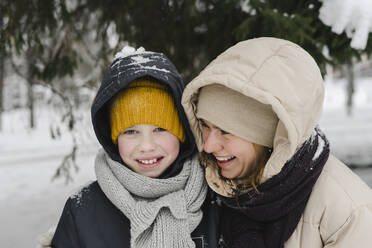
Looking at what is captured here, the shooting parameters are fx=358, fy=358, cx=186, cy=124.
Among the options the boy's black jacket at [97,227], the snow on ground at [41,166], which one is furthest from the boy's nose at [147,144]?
the snow on ground at [41,166]

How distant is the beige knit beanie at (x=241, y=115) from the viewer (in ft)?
5.32

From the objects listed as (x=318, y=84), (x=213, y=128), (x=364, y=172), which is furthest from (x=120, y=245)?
(x=364, y=172)

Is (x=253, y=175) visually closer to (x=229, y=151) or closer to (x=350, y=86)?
(x=229, y=151)

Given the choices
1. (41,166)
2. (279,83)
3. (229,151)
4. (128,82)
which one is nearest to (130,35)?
(128,82)

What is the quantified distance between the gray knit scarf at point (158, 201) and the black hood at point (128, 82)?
0.12 metres

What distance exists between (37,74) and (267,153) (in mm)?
2974

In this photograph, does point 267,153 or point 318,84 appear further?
point 267,153

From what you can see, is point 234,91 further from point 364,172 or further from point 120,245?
point 364,172

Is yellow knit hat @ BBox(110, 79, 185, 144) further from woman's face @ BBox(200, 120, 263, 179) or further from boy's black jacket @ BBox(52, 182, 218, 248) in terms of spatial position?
boy's black jacket @ BBox(52, 182, 218, 248)

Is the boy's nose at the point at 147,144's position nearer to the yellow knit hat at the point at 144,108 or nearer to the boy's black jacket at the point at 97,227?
the yellow knit hat at the point at 144,108

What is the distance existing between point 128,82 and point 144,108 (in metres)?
0.15

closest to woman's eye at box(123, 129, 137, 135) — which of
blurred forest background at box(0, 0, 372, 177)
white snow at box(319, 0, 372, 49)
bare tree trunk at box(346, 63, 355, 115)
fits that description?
blurred forest background at box(0, 0, 372, 177)

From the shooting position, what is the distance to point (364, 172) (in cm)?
666

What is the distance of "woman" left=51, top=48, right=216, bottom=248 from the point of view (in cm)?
171
